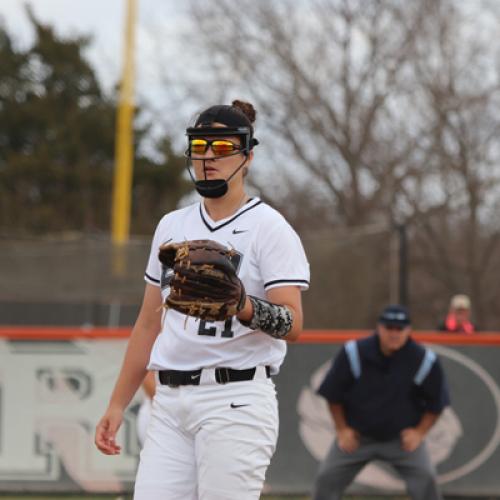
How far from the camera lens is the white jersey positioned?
434 cm

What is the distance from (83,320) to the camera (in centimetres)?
1515

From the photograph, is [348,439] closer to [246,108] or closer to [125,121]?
[246,108]

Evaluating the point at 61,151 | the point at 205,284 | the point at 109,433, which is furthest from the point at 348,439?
A: the point at 61,151

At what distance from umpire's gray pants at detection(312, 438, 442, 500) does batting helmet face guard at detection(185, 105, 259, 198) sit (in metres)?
4.13

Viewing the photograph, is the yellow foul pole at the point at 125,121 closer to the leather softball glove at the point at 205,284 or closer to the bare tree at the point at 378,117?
the bare tree at the point at 378,117

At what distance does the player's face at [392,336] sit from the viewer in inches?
324

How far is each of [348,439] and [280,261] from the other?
4.11 m

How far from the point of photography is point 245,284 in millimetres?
4398

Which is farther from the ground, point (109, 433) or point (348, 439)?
point (109, 433)

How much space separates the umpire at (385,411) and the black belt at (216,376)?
3.92 meters

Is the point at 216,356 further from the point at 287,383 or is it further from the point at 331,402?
the point at 287,383

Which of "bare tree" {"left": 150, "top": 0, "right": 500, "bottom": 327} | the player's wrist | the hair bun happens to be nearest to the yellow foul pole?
"bare tree" {"left": 150, "top": 0, "right": 500, "bottom": 327}

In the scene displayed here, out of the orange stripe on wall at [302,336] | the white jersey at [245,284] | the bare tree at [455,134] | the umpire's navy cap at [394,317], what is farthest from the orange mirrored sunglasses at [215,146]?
the bare tree at [455,134]

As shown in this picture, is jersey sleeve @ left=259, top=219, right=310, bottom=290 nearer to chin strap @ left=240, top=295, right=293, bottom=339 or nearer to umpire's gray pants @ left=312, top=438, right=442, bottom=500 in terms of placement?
chin strap @ left=240, top=295, right=293, bottom=339
